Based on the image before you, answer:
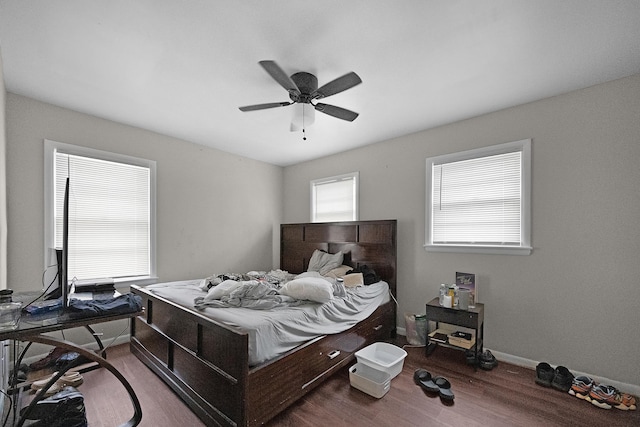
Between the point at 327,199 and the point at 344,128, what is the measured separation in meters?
1.46

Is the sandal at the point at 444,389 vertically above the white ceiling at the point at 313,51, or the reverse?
the white ceiling at the point at 313,51

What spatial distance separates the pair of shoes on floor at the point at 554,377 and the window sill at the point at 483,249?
3.50 feet

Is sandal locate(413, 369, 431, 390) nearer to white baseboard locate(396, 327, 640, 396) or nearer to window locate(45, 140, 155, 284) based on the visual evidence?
white baseboard locate(396, 327, 640, 396)

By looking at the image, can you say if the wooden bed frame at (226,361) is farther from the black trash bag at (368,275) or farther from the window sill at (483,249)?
the window sill at (483,249)

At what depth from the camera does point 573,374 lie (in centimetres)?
250

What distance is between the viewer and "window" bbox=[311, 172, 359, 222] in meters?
4.30

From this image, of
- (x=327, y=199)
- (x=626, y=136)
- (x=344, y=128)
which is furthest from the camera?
(x=327, y=199)

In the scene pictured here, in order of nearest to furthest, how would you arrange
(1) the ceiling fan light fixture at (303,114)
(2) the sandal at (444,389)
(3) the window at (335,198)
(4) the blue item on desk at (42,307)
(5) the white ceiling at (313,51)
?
1. (4) the blue item on desk at (42,307)
2. (5) the white ceiling at (313,51)
3. (2) the sandal at (444,389)
4. (1) the ceiling fan light fixture at (303,114)
5. (3) the window at (335,198)

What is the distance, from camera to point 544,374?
2.43 meters

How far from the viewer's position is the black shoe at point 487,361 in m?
2.69

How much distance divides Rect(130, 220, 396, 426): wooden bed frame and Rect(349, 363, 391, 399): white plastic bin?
0.22 meters

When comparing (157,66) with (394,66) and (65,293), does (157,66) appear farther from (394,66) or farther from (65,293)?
(394,66)

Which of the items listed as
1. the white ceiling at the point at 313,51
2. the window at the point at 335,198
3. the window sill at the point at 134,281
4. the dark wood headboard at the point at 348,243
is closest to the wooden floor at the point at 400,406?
the window sill at the point at 134,281

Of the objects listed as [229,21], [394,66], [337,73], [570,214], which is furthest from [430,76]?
[570,214]
